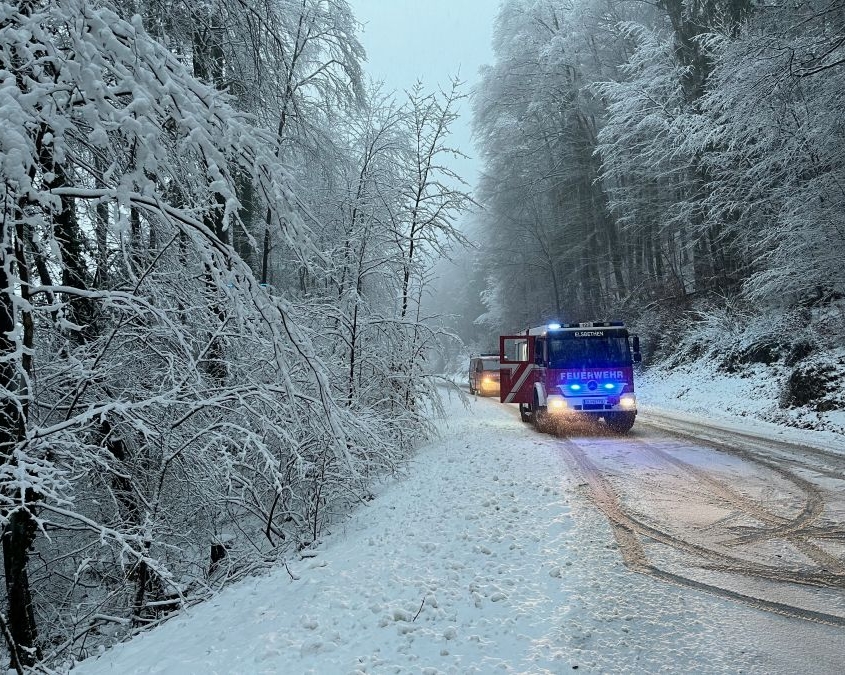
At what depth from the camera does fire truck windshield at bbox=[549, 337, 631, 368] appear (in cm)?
1269

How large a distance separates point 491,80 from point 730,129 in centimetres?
1953

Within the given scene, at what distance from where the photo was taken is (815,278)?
477 inches

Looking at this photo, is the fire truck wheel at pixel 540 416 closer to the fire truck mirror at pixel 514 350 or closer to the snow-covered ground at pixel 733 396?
the fire truck mirror at pixel 514 350

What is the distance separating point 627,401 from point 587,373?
3.80 feet

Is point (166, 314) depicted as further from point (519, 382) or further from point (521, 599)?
point (519, 382)

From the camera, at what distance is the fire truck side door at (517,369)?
14.9 meters

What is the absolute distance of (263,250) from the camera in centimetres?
874

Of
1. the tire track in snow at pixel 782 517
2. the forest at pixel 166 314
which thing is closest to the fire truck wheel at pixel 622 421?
the tire track in snow at pixel 782 517

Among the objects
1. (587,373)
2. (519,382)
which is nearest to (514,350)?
(519,382)

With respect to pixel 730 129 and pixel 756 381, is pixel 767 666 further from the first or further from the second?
pixel 756 381

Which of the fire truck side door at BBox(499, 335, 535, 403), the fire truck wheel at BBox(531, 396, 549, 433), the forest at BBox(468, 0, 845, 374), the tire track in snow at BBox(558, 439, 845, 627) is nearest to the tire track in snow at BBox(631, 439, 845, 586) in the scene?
the tire track in snow at BBox(558, 439, 845, 627)

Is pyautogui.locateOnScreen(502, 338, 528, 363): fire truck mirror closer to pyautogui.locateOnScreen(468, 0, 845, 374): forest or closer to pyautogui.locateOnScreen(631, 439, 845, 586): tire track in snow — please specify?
pyautogui.locateOnScreen(468, 0, 845, 374): forest

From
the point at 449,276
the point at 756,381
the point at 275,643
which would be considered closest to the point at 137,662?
the point at 275,643

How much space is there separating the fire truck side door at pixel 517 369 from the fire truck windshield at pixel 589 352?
1.14 meters
